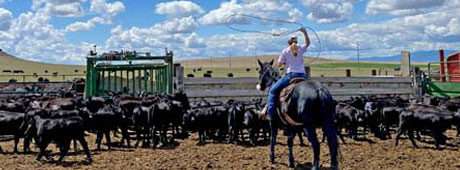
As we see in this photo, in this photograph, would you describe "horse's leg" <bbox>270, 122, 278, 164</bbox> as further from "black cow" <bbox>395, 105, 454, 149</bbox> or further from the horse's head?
"black cow" <bbox>395, 105, 454, 149</bbox>

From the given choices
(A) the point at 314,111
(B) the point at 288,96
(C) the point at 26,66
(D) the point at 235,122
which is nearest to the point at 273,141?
(B) the point at 288,96

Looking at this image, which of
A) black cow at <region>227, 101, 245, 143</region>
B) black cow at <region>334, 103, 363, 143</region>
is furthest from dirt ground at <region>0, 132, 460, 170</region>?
black cow at <region>334, 103, 363, 143</region>

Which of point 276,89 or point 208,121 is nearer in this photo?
point 276,89

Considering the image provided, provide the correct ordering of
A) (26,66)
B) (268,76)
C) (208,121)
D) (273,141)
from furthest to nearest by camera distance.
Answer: (26,66) → (208,121) → (273,141) → (268,76)

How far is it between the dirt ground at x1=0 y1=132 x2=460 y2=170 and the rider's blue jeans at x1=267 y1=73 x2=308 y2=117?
1.23 meters

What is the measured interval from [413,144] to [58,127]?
7.98 m

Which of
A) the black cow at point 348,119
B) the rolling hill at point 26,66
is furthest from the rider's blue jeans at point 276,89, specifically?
the rolling hill at point 26,66

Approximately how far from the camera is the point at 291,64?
10.3 m

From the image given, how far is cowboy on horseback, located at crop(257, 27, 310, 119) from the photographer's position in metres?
10.2

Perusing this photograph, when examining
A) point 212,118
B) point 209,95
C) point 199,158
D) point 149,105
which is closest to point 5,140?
point 149,105

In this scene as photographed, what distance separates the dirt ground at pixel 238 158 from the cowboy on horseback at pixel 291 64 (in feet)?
5.14

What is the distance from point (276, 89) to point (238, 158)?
243 cm

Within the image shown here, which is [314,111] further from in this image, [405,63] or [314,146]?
[405,63]

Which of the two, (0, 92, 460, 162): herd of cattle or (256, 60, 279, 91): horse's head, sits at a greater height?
(256, 60, 279, 91): horse's head
